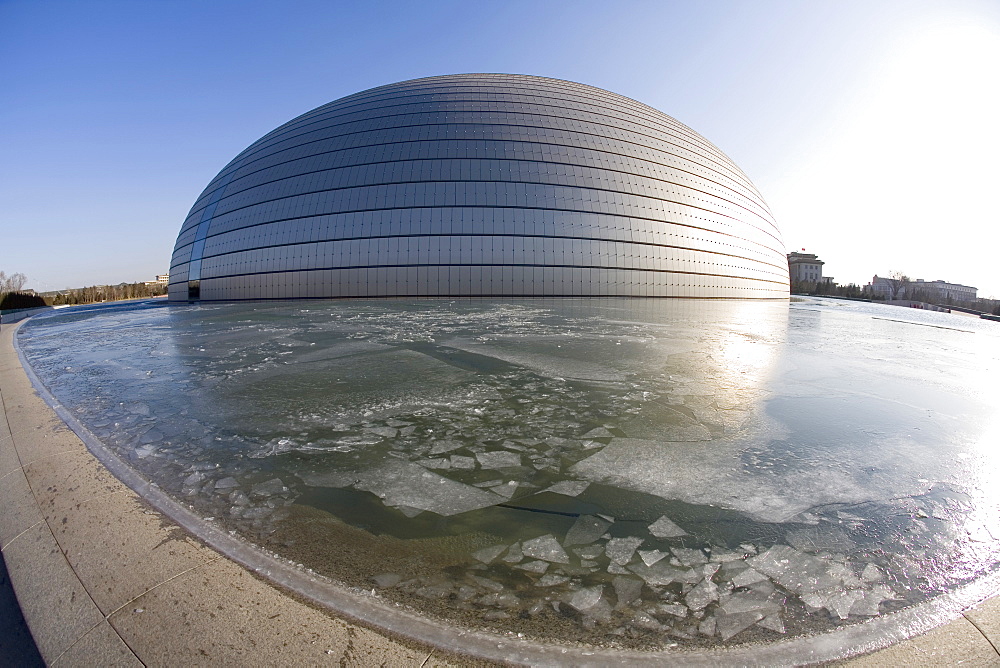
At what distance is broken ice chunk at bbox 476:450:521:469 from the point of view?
319 cm

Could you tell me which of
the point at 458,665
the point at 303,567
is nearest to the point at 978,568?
the point at 458,665

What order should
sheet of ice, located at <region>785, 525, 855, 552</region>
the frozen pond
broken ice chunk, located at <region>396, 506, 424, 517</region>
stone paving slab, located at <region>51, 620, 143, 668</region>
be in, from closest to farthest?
stone paving slab, located at <region>51, 620, 143, 668</region> < the frozen pond < sheet of ice, located at <region>785, 525, 855, 552</region> < broken ice chunk, located at <region>396, 506, 424, 517</region>

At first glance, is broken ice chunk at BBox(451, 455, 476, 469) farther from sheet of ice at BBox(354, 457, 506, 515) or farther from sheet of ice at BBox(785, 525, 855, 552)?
sheet of ice at BBox(785, 525, 855, 552)

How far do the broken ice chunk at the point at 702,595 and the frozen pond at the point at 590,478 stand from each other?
0.04ft

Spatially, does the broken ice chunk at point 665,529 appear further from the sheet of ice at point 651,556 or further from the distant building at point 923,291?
the distant building at point 923,291

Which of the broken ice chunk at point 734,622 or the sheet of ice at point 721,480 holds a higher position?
the sheet of ice at point 721,480

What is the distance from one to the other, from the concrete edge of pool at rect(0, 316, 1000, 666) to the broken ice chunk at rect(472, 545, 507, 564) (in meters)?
0.50

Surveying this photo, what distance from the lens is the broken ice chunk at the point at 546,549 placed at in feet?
7.16

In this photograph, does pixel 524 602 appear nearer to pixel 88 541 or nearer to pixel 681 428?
pixel 88 541

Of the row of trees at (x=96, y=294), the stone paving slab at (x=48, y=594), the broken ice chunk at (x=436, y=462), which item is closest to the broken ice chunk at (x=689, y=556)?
the broken ice chunk at (x=436, y=462)

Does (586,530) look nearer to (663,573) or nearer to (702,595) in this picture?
(663,573)

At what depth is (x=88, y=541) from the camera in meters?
2.18

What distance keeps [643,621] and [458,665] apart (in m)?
0.77

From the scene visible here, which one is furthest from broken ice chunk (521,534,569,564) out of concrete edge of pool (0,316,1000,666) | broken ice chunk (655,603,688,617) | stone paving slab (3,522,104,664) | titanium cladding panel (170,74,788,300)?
titanium cladding panel (170,74,788,300)
